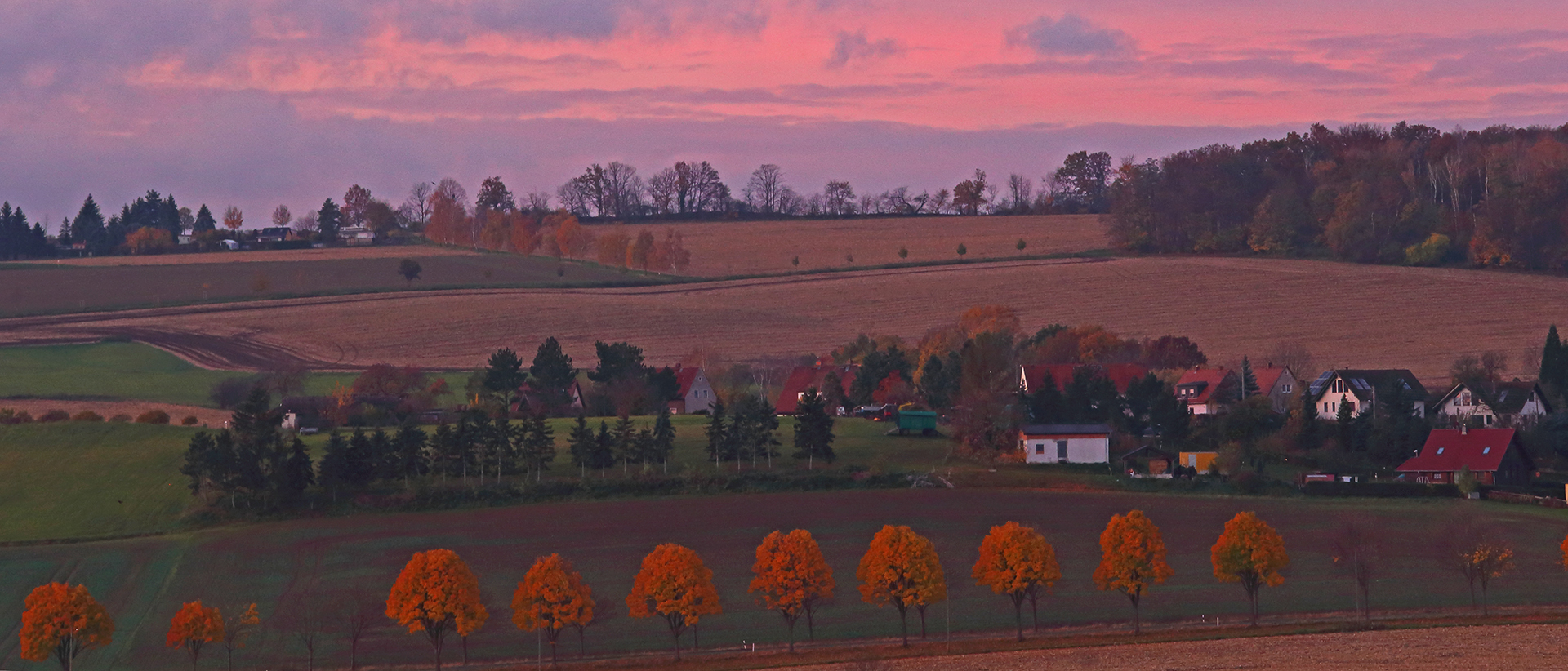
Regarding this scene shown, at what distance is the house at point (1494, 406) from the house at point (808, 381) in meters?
31.9

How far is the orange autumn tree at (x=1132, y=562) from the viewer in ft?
156

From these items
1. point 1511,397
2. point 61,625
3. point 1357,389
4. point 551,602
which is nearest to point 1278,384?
point 1357,389

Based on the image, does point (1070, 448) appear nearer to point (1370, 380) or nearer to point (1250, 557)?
point (1250, 557)

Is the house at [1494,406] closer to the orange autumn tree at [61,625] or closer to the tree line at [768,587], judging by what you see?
the tree line at [768,587]

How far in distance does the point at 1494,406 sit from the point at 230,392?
6801 centimetres

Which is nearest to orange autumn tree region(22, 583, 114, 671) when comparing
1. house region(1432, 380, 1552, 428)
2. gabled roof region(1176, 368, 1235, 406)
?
gabled roof region(1176, 368, 1235, 406)

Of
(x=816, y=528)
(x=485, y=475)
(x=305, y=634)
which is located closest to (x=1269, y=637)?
(x=816, y=528)

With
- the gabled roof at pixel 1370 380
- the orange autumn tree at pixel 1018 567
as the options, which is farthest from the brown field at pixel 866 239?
the orange autumn tree at pixel 1018 567

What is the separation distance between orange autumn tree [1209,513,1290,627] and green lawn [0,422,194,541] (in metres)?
39.1

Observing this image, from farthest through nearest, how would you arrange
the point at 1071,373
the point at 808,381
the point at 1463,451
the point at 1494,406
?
the point at 808,381
the point at 1071,373
the point at 1494,406
the point at 1463,451

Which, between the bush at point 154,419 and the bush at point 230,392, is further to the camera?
the bush at point 230,392

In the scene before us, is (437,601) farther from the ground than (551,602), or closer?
farther from the ground

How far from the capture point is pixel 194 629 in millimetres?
43906

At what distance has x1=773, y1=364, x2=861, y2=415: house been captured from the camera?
3605 inches
